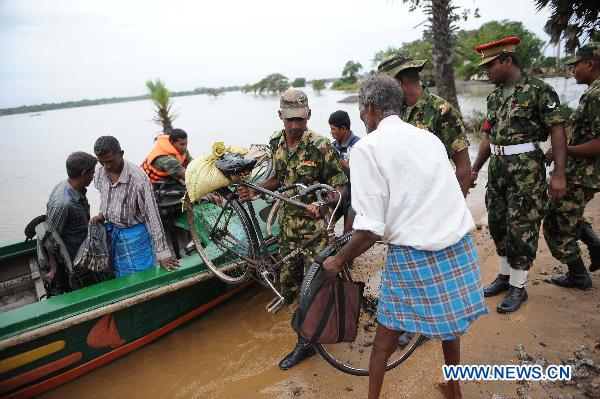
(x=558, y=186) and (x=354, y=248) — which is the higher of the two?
(x=354, y=248)

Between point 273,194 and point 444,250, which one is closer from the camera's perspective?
point 444,250

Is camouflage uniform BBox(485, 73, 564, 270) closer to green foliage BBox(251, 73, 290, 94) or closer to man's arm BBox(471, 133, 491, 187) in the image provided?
man's arm BBox(471, 133, 491, 187)

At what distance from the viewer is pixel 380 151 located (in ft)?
5.35

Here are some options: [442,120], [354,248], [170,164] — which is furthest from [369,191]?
[170,164]

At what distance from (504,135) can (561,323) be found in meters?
1.50

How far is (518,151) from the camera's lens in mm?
2900

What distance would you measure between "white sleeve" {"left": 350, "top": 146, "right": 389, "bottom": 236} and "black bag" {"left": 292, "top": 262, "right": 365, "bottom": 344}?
0.65 m

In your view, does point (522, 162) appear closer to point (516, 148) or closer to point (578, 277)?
point (516, 148)

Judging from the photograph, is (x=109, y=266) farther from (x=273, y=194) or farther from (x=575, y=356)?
(x=575, y=356)

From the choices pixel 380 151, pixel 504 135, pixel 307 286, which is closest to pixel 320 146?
pixel 307 286

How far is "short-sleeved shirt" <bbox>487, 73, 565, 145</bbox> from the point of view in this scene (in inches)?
108

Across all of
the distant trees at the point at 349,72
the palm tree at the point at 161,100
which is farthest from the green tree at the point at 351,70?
the palm tree at the point at 161,100

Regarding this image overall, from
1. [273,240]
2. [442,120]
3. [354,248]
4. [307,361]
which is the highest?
[442,120]

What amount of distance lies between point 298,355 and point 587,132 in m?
3.00
